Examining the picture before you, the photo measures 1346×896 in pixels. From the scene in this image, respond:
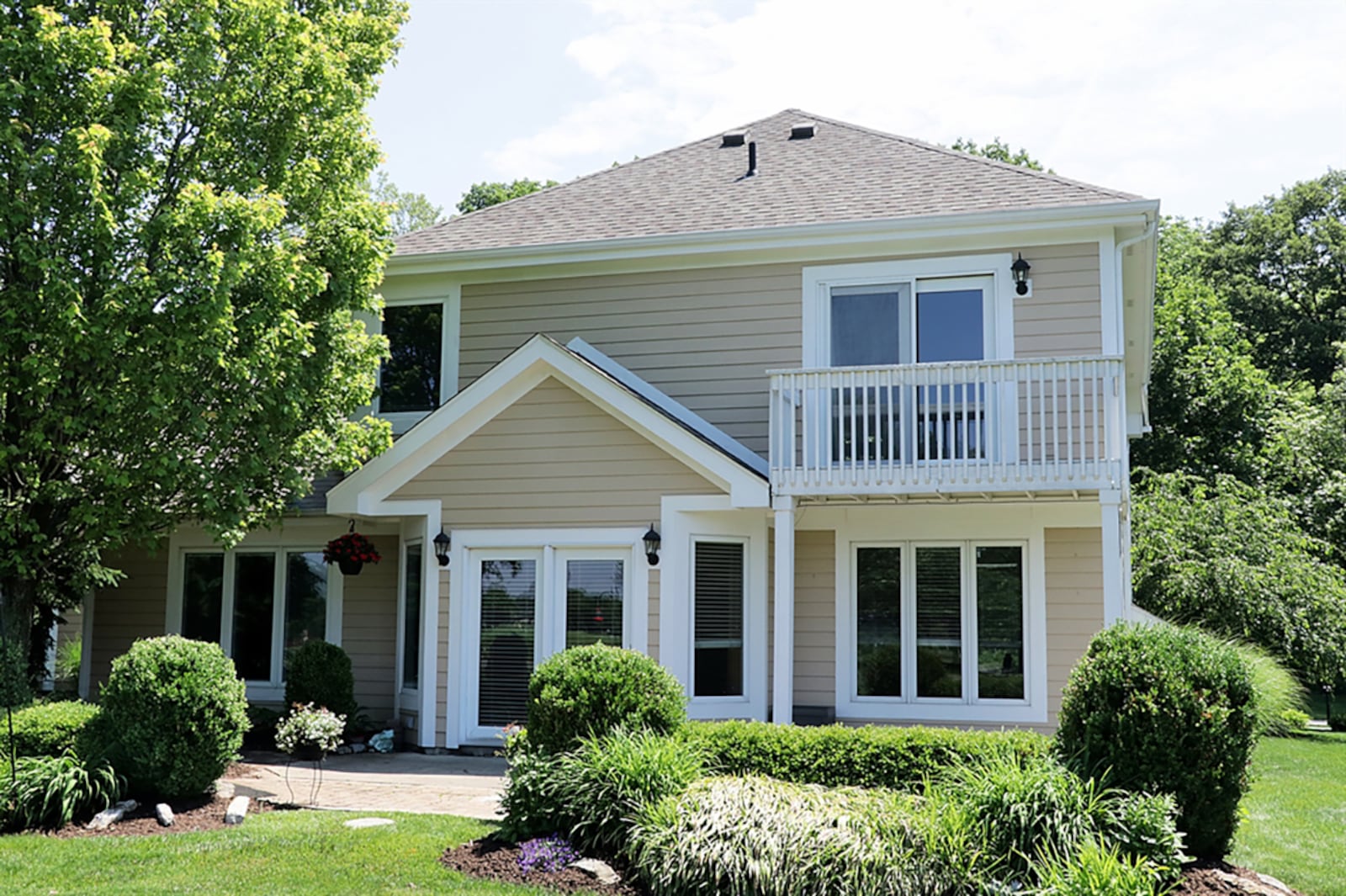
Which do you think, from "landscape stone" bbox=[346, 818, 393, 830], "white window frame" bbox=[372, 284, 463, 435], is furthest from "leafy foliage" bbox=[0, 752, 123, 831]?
"white window frame" bbox=[372, 284, 463, 435]

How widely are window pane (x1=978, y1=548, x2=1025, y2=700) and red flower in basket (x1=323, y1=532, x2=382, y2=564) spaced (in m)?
6.65

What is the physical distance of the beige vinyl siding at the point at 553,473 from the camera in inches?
460

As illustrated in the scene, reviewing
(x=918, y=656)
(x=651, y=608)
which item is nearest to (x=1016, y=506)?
(x=918, y=656)

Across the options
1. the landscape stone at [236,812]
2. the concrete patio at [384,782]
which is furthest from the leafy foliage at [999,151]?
the landscape stone at [236,812]

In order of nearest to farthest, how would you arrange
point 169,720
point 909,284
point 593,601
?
point 169,720 → point 593,601 → point 909,284

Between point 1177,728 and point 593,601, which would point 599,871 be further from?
point 593,601

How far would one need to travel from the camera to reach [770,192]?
14.3 metres

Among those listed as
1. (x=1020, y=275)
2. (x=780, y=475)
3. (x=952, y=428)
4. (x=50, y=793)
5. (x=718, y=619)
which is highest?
(x=1020, y=275)

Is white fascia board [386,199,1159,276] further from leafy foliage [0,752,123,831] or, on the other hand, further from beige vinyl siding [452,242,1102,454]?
leafy foliage [0,752,123,831]

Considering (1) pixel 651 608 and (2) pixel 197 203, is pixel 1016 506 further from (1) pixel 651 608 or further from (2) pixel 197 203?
(2) pixel 197 203

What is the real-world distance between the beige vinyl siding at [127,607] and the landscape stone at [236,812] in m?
6.52

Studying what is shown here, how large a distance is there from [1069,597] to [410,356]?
825 cm

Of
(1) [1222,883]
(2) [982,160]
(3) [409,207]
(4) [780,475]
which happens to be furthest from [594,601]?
(3) [409,207]

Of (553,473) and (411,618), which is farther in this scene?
(411,618)
